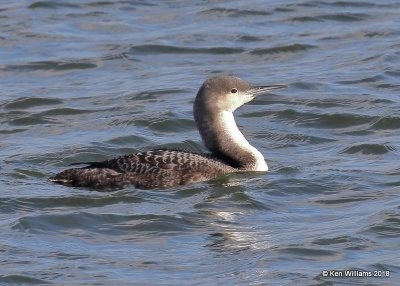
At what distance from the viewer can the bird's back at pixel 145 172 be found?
480 inches

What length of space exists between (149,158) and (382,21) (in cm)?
815

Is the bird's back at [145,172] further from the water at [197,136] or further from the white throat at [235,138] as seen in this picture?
the white throat at [235,138]

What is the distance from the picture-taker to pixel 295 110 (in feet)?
51.2

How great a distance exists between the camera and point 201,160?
1245cm

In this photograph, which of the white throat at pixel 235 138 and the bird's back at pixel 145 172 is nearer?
the bird's back at pixel 145 172

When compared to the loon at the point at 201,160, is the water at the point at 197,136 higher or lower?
lower

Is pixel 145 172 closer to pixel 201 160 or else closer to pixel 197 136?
pixel 201 160

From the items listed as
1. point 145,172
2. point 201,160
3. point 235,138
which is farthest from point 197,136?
point 145,172

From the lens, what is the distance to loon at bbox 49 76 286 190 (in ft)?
40.1

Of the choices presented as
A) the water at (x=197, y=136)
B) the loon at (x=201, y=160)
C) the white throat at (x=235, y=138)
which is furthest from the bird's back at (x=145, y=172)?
the white throat at (x=235, y=138)

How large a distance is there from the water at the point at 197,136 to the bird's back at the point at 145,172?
105mm

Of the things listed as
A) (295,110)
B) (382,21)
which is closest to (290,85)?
(295,110)

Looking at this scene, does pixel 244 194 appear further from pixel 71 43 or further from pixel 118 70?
pixel 71 43

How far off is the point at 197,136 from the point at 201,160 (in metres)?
2.24
